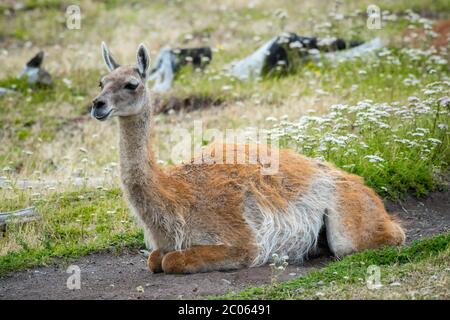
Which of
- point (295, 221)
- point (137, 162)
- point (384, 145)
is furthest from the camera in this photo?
point (384, 145)

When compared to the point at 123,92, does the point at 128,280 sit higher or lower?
lower

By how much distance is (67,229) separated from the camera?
932 centimetres

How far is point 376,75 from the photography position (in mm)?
14391

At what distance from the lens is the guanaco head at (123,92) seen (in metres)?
7.44

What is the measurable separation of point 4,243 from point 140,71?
256 centimetres

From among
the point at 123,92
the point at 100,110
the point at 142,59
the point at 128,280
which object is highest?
the point at 142,59

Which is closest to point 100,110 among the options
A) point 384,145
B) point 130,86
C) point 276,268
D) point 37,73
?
point 130,86

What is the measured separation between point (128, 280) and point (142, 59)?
2122mm

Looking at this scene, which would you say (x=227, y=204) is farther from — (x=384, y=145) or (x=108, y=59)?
(x=384, y=145)

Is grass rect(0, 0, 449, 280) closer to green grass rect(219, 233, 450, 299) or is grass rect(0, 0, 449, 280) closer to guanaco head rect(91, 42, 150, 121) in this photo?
green grass rect(219, 233, 450, 299)

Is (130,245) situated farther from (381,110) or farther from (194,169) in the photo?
(381,110)

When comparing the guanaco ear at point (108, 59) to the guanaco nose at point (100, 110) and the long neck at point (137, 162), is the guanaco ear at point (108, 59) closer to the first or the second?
the long neck at point (137, 162)

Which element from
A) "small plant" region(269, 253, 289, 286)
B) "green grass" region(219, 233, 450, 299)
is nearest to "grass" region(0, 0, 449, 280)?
"green grass" region(219, 233, 450, 299)
